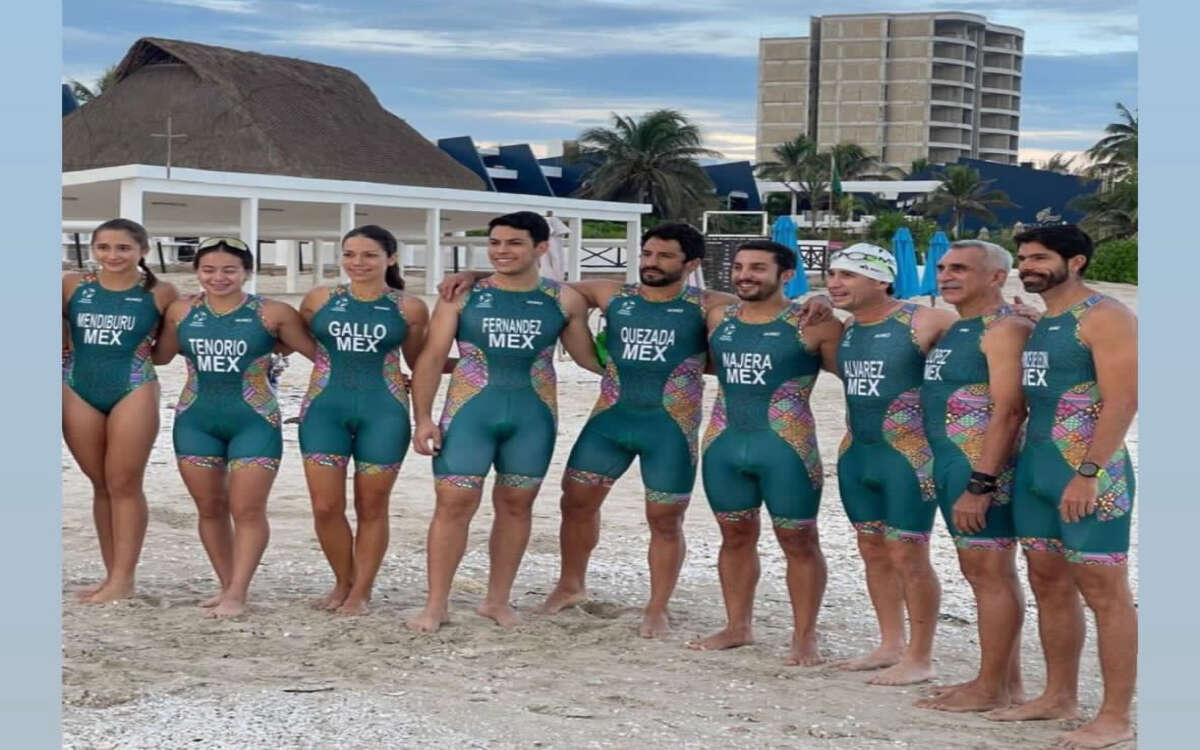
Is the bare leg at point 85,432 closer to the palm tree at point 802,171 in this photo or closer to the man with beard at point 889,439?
the man with beard at point 889,439

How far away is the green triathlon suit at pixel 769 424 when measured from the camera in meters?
5.32

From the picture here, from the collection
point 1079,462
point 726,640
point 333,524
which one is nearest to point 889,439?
point 1079,462

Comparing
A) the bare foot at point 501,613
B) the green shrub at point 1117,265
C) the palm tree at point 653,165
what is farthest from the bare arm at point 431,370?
the palm tree at point 653,165

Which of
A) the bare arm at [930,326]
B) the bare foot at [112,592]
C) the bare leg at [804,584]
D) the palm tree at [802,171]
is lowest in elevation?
the bare foot at [112,592]

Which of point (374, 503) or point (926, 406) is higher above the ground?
point (926, 406)

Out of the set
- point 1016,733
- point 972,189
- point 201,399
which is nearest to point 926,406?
point 1016,733

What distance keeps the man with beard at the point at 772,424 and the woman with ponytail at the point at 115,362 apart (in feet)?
7.38

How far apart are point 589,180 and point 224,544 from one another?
2081 inches

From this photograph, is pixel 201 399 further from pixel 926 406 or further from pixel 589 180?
pixel 589 180

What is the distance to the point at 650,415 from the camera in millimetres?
5695

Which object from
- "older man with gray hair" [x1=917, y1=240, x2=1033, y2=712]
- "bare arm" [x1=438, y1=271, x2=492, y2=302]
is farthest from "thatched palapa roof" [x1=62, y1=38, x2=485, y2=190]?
"older man with gray hair" [x1=917, y1=240, x2=1033, y2=712]

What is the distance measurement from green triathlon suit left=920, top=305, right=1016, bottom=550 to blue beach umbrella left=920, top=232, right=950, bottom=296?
16076 millimetres

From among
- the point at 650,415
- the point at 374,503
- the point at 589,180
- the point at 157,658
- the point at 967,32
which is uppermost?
the point at 967,32

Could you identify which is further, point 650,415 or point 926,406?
point 650,415
